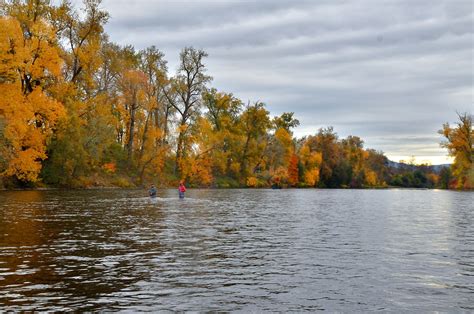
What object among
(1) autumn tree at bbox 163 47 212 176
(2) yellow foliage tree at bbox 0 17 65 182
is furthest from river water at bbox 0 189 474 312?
(1) autumn tree at bbox 163 47 212 176

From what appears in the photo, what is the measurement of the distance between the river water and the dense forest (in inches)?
1179

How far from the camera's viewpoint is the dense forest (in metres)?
53.0

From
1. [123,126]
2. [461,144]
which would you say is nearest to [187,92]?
[123,126]

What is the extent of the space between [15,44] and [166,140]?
40.6 metres

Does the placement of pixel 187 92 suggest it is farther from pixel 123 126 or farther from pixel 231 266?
pixel 231 266

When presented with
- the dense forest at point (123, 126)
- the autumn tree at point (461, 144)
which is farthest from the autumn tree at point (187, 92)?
the autumn tree at point (461, 144)

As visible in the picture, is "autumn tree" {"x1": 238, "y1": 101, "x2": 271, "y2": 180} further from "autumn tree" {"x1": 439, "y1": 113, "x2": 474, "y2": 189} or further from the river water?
the river water

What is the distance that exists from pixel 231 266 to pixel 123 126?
247 feet

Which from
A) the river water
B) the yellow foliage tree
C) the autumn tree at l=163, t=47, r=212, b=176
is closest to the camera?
the river water

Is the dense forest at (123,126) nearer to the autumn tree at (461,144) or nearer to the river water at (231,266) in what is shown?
the autumn tree at (461,144)

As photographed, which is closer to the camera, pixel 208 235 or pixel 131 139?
pixel 208 235

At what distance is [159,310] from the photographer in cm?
1002

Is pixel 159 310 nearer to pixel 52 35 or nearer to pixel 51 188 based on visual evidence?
pixel 52 35

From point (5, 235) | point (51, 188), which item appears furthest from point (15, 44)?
point (5, 235)
